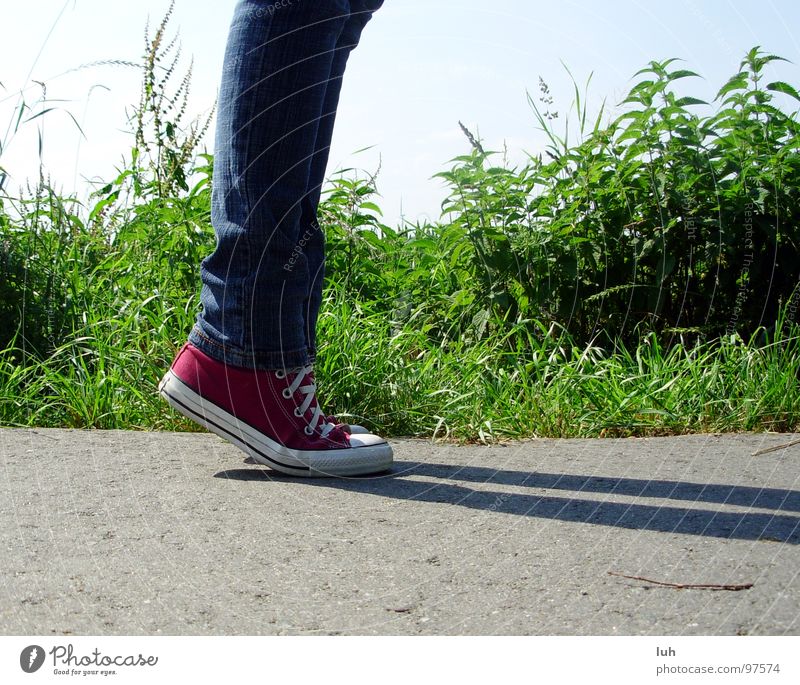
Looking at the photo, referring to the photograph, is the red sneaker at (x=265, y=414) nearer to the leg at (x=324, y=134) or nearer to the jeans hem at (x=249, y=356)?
the jeans hem at (x=249, y=356)

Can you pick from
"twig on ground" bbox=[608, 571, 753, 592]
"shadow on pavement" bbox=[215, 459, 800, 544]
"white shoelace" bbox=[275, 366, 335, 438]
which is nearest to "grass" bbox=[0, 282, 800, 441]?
"shadow on pavement" bbox=[215, 459, 800, 544]

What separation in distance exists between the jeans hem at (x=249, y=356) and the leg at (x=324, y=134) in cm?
15

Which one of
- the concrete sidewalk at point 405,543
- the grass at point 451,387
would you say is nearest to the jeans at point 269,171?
the concrete sidewalk at point 405,543

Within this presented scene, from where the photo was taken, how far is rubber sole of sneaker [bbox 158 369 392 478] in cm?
230

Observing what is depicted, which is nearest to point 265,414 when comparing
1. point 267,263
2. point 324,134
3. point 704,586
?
point 267,263

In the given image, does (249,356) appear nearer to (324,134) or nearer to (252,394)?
(252,394)

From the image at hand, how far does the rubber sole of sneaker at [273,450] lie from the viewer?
2.30 meters

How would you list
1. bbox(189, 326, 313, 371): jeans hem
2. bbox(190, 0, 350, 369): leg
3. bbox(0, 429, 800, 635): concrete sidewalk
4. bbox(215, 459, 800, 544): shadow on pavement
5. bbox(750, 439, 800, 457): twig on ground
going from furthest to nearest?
bbox(750, 439, 800, 457): twig on ground → bbox(189, 326, 313, 371): jeans hem → bbox(190, 0, 350, 369): leg → bbox(215, 459, 800, 544): shadow on pavement → bbox(0, 429, 800, 635): concrete sidewalk

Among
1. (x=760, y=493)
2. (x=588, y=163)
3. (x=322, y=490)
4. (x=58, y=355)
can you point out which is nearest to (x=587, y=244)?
(x=588, y=163)

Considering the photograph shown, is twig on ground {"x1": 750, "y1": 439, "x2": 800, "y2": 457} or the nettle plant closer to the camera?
twig on ground {"x1": 750, "y1": 439, "x2": 800, "y2": 457}

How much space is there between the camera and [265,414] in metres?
2.31

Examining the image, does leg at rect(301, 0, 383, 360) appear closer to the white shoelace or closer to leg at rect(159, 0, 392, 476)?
leg at rect(159, 0, 392, 476)

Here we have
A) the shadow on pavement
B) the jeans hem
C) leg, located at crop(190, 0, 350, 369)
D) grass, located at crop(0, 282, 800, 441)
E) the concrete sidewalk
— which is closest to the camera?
the concrete sidewalk

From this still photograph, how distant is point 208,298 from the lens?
226 cm
